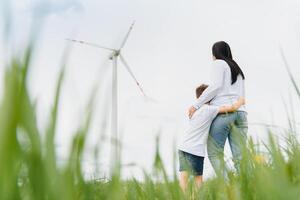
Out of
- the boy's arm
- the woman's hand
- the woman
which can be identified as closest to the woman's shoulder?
the woman

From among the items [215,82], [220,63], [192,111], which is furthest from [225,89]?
[192,111]

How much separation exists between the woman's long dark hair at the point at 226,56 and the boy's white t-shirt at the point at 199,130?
431mm

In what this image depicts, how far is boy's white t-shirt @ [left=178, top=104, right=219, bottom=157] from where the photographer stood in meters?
Answer: 5.96

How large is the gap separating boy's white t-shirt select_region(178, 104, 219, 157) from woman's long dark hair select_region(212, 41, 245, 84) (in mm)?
431

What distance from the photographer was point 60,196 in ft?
1.37

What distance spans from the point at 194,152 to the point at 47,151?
19.1ft

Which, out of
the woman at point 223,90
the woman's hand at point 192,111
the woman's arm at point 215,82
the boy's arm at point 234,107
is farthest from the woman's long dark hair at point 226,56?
the woman's hand at point 192,111

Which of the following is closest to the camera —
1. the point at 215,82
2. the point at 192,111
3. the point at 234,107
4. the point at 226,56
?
the point at 234,107

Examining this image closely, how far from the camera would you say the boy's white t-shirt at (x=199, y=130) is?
19.6 ft

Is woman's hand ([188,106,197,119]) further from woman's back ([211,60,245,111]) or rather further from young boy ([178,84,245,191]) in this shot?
woman's back ([211,60,245,111])

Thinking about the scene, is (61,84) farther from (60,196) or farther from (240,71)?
(240,71)

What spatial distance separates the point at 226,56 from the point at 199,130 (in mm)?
917

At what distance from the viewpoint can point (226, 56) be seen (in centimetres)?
608

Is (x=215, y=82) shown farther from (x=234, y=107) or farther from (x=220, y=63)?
(x=234, y=107)
